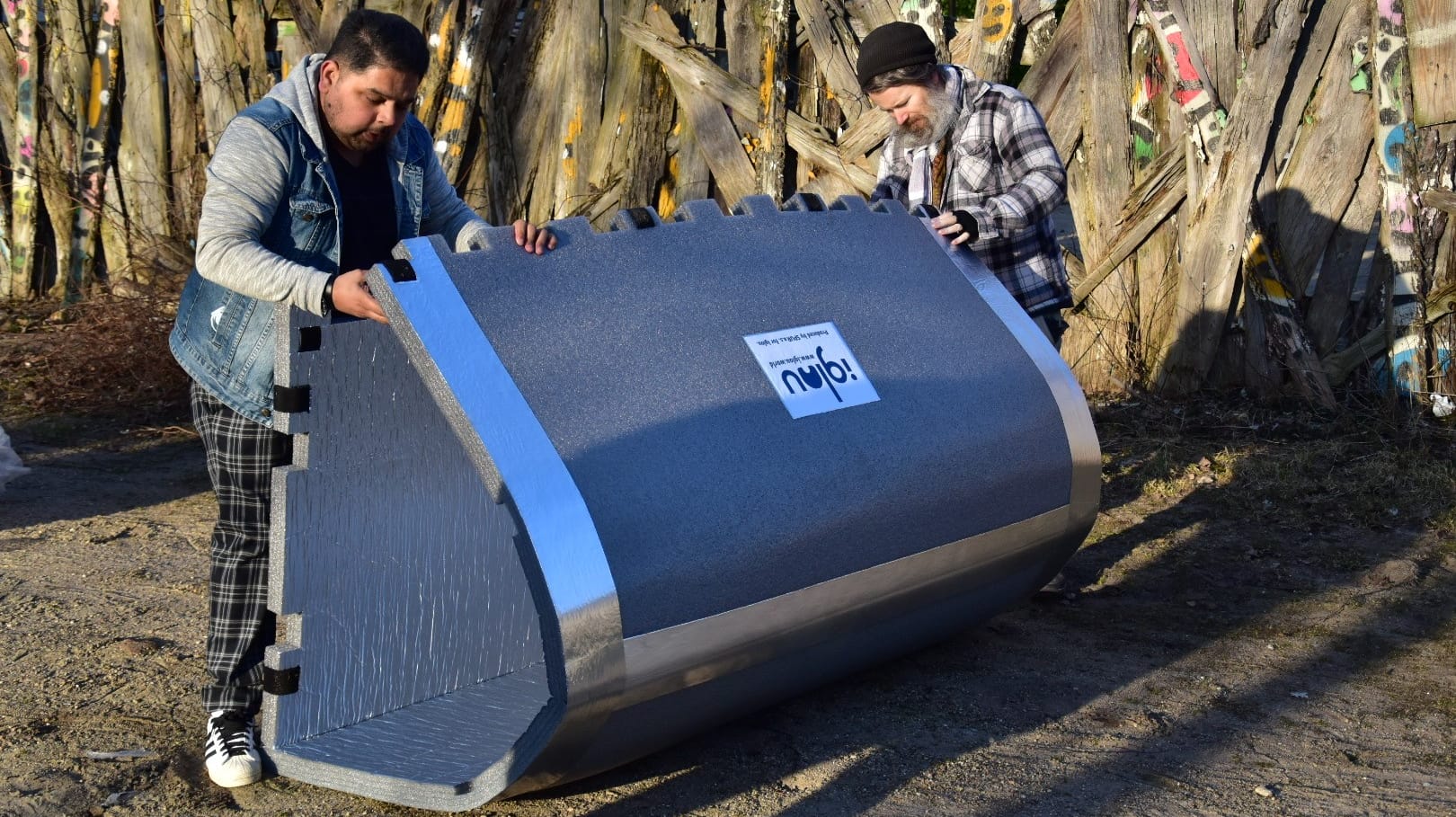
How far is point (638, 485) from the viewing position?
2.55 meters

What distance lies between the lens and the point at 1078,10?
5961 mm

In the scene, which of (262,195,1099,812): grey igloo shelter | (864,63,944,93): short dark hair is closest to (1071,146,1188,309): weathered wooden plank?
(864,63,944,93): short dark hair

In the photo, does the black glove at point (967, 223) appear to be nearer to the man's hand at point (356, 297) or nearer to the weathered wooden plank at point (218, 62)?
the man's hand at point (356, 297)

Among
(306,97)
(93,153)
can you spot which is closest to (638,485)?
(306,97)

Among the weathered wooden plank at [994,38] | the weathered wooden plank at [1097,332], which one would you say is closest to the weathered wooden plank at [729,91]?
the weathered wooden plank at [994,38]

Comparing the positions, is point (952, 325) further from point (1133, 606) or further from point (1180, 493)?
point (1180, 493)

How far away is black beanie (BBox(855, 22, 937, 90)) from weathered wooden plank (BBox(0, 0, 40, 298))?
617cm

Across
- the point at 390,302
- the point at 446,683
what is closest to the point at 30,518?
the point at 446,683

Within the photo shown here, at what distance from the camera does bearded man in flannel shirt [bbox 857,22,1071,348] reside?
150 inches

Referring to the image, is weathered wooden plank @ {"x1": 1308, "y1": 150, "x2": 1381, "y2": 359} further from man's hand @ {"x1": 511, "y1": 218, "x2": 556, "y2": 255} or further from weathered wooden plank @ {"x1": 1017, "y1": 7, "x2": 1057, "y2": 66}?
man's hand @ {"x1": 511, "y1": 218, "x2": 556, "y2": 255}

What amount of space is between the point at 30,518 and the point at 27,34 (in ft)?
14.3

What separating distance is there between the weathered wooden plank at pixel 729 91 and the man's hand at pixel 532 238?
365cm

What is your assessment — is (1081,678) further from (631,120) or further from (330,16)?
(330,16)

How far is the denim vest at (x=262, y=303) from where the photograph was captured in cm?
283
